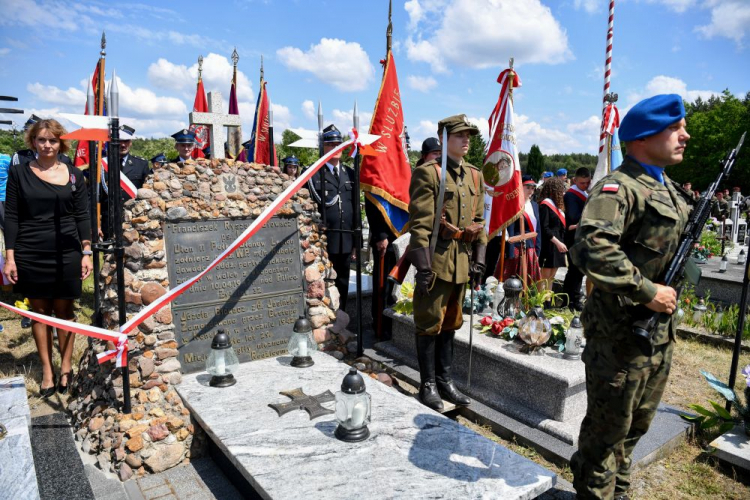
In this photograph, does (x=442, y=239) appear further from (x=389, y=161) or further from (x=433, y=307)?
(x=389, y=161)

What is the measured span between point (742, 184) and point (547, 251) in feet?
119

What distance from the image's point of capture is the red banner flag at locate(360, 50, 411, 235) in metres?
5.29

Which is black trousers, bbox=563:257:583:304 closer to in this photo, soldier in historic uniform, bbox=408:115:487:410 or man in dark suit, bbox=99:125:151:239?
soldier in historic uniform, bbox=408:115:487:410

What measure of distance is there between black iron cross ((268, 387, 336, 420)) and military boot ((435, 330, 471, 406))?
93 centimetres

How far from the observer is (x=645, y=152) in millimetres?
2184

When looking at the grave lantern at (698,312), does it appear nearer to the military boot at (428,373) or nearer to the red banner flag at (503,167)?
the red banner flag at (503,167)

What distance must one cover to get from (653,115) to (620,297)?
780mm

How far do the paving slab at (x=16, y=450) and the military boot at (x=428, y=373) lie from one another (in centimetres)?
241

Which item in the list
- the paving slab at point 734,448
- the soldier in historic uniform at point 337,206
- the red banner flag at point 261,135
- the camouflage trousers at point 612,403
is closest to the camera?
the camouflage trousers at point 612,403

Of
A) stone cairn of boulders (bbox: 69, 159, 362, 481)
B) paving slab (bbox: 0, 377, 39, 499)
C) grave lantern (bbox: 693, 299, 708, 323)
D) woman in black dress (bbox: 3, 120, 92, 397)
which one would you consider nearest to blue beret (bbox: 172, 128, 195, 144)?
woman in black dress (bbox: 3, 120, 92, 397)

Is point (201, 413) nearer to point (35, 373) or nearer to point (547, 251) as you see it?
point (35, 373)

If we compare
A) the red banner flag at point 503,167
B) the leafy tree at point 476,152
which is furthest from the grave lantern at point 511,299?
the leafy tree at point 476,152

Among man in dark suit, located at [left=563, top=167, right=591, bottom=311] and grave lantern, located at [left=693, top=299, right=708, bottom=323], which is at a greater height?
man in dark suit, located at [left=563, top=167, right=591, bottom=311]

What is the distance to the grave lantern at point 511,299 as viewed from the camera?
439 centimetres
